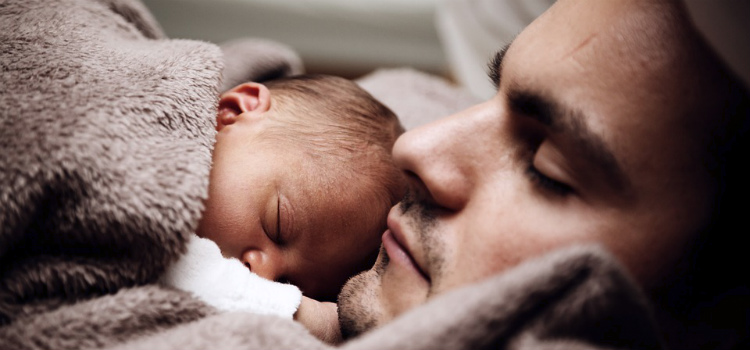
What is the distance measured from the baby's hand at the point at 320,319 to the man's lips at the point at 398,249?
0.15m

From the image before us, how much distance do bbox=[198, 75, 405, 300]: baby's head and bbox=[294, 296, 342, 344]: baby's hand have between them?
8 centimetres

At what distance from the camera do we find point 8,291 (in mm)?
585

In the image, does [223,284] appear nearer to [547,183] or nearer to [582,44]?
[547,183]

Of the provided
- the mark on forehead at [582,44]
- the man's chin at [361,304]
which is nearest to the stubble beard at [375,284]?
the man's chin at [361,304]

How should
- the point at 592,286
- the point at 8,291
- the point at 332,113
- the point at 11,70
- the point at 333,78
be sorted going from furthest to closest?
the point at 333,78, the point at 332,113, the point at 11,70, the point at 8,291, the point at 592,286

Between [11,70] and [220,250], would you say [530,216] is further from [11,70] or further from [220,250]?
[11,70]

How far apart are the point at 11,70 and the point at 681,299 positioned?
92 centimetres

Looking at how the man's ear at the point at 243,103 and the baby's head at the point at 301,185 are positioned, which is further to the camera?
the man's ear at the point at 243,103

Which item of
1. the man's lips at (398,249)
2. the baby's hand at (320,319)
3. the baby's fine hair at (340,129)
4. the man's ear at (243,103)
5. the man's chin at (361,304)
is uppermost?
the man's ear at (243,103)

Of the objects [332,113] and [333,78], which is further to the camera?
[333,78]

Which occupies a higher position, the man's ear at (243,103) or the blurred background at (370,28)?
the man's ear at (243,103)

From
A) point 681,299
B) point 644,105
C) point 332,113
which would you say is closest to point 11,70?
point 332,113

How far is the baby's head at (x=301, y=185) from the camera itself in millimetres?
818

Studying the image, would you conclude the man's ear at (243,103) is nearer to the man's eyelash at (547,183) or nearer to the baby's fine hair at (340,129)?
the baby's fine hair at (340,129)
